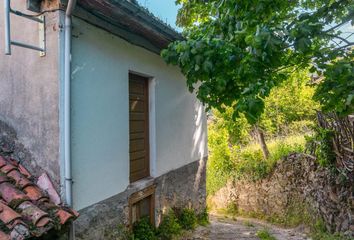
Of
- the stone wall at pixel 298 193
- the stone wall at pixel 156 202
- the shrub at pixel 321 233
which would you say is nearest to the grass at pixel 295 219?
the shrub at pixel 321 233

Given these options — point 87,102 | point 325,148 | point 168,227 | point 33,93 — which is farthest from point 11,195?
point 325,148

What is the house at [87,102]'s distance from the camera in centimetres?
313

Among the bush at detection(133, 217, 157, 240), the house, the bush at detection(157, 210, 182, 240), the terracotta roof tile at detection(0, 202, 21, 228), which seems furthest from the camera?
the bush at detection(157, 210, 182, 240)

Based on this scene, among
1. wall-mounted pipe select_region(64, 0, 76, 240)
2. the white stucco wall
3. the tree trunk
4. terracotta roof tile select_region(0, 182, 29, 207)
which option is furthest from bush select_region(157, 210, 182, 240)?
the tree trunk

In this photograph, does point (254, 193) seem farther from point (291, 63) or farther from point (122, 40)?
point (122, 40)

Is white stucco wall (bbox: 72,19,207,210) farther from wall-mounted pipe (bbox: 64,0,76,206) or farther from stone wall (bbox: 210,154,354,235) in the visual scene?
stone wall (bbox: 210,154,354,235)

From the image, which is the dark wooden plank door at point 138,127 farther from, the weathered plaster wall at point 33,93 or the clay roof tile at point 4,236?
the clay roof tile at point 4,236

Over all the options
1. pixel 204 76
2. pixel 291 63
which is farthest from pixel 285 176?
pixel 204 76

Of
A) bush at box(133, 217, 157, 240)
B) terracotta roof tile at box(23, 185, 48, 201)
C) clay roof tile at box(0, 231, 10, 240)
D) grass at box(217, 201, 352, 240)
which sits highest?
terracotta roof tile at box(23, 185, 48, 201)

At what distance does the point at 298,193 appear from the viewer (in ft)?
28.1

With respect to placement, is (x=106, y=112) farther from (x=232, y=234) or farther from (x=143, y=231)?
(x=232, y=234)

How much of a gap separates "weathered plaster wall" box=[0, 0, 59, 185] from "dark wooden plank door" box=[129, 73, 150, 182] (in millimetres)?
1611

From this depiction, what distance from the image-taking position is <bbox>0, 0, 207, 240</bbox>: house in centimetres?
313

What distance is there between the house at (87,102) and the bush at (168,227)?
32 cm
